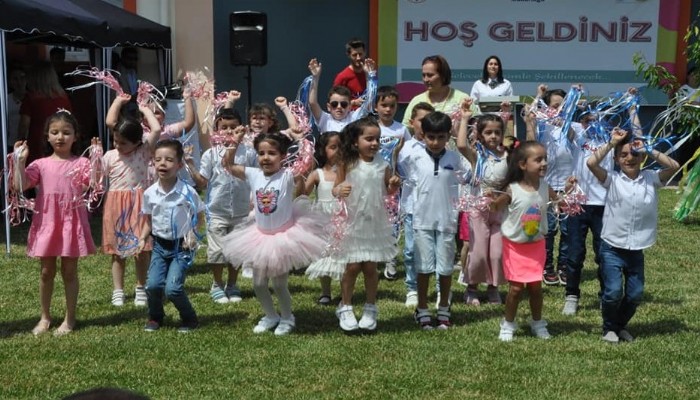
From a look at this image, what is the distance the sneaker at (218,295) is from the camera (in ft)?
21.5

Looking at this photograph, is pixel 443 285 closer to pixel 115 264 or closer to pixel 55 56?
pixel 115 264

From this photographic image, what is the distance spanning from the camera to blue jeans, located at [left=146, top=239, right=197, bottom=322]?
218 inches

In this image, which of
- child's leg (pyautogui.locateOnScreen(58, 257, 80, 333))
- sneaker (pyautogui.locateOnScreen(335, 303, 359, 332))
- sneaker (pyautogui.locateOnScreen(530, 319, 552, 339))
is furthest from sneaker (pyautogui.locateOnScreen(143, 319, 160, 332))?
sneaker (pyautogui.locateOnScreen(530, 319, 552, 339))

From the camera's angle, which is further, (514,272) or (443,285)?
(443,285)

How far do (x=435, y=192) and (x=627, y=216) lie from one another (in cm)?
116

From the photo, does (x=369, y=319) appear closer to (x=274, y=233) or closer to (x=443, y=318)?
(x=443, y=318)

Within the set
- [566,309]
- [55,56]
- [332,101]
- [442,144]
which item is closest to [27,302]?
[332,101]

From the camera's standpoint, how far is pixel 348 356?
5.13 metres

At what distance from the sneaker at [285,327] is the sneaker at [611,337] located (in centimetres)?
188

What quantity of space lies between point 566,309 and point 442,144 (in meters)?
1.49

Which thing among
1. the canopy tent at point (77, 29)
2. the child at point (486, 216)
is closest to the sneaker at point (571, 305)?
the child at point (486, 216)

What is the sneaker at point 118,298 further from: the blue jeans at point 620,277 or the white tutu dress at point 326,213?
the blue jeans at point 620,277

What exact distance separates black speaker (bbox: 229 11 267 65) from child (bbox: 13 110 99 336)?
870cm

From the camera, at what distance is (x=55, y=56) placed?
12016 mm
